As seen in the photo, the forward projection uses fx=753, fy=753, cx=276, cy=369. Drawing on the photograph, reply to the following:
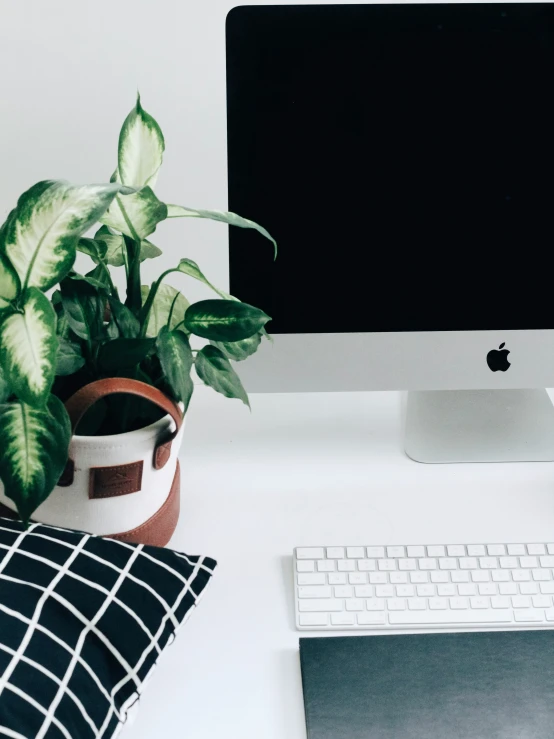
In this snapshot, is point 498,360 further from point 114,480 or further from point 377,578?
point 114,480

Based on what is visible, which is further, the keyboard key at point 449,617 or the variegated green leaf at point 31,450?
the keyboard key at point 449,617

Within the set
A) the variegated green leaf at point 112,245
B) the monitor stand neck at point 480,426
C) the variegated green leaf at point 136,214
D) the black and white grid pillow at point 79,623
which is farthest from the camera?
the monitor stand neck at point 480,426

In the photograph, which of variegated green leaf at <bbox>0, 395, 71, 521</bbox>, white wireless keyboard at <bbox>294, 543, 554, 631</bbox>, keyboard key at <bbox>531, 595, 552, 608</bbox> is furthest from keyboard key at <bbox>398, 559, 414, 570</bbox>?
variegated green leaf at <bbox>0, 395, 71, 521</bbox>

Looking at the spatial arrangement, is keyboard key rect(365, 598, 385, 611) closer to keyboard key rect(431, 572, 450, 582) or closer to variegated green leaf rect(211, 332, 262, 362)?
keyboard key rect(431, 572, 450, 582)

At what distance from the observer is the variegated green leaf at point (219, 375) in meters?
0.65

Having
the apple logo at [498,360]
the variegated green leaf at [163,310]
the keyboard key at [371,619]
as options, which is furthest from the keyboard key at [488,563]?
the variegated green leaf at [163,310]

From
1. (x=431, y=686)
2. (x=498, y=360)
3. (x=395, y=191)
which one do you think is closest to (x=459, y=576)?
(x=431, y=686)

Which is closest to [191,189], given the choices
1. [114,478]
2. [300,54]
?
[300,54]

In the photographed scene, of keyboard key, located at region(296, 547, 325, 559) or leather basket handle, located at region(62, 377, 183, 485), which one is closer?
leather basket handle, located at region(62, 377, 183, 485)

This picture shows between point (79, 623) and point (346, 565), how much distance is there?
24 cm

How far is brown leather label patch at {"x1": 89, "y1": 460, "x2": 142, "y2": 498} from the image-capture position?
1.99ft

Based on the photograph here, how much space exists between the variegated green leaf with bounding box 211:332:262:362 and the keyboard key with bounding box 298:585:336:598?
0.21m

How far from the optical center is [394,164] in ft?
2.34

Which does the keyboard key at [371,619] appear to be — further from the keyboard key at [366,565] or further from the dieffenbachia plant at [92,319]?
the dieffenbachia plant at [92,319]
